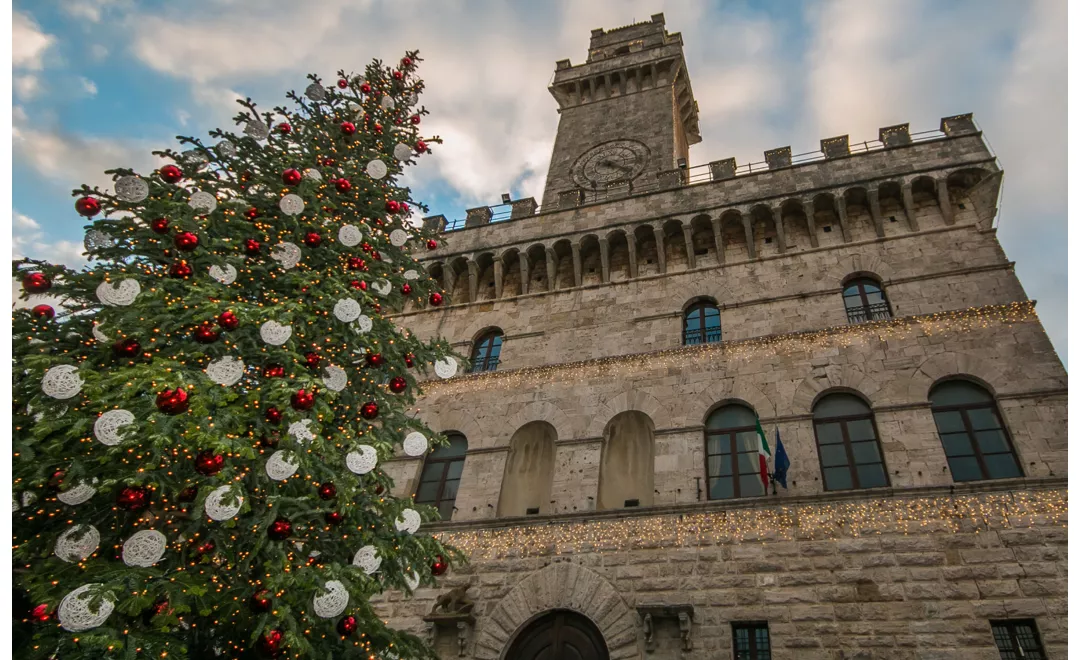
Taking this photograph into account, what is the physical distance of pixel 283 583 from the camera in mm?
5539

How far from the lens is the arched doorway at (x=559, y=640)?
9398 millimetres

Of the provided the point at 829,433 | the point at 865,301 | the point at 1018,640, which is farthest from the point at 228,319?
the point at 865,301

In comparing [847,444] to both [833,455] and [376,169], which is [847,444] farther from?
[376,169]

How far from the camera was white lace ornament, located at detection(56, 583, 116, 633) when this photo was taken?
467cm

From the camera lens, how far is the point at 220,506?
5.40 metres

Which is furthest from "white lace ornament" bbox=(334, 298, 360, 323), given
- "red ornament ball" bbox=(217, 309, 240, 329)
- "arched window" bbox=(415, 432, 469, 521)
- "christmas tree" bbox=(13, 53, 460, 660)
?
"arched window" bbox=(415, 432, 469, 521)

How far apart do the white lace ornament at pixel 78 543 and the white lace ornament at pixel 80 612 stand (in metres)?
0.64

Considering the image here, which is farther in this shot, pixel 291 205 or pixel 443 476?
pixel 443 476

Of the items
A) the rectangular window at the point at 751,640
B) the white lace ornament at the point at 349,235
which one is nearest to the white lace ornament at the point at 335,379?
the white lace ornament at the point at 349,235

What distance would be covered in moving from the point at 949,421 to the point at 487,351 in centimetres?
949

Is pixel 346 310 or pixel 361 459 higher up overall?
pixel 346 310

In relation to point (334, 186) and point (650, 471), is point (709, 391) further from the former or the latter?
point (334, 186)

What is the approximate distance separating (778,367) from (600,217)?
20.9ft

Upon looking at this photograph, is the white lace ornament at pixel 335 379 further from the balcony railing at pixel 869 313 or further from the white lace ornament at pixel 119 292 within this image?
the balcony railing at pixel 869 313
